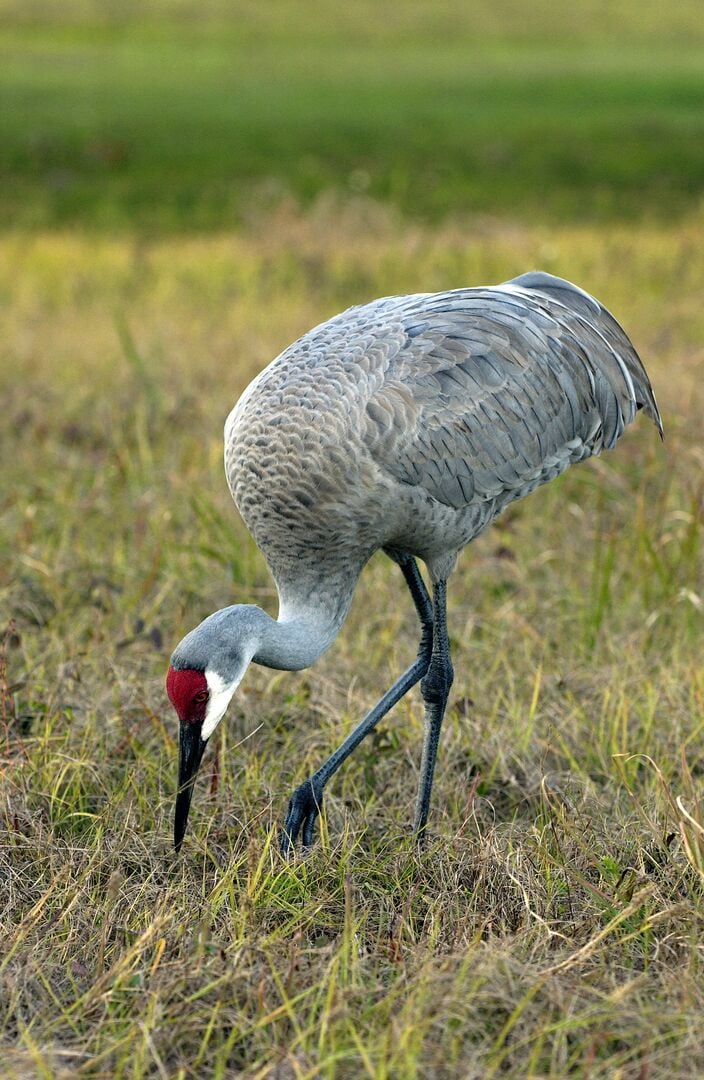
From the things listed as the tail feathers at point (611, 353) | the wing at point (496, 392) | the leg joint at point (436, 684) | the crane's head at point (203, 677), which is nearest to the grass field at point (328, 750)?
the leg joint at point (436, 684)

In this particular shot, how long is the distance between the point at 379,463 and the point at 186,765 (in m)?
0.86

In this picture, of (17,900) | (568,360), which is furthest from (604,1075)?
(568,360)

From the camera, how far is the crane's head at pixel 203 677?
2.95 metres

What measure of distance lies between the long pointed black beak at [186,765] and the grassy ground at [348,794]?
5.8 inches

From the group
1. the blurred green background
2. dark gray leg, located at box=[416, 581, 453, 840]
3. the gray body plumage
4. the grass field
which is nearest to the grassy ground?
the grass field

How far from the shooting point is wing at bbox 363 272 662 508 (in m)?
3.43

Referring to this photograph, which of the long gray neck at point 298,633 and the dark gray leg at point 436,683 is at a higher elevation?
the long gray neck at point 298,633

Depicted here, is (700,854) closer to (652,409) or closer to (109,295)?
(652,409)

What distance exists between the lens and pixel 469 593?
4848 mm

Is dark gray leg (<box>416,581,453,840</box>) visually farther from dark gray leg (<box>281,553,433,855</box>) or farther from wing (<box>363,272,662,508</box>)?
wing (<box>363,272,662,508</box>)

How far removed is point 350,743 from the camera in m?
3.52

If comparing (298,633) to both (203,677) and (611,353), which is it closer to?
(203,677)

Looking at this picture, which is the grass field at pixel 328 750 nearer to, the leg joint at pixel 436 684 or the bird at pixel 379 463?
the leg joint at pixel 436 684

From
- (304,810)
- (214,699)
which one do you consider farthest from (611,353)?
(214,699)
